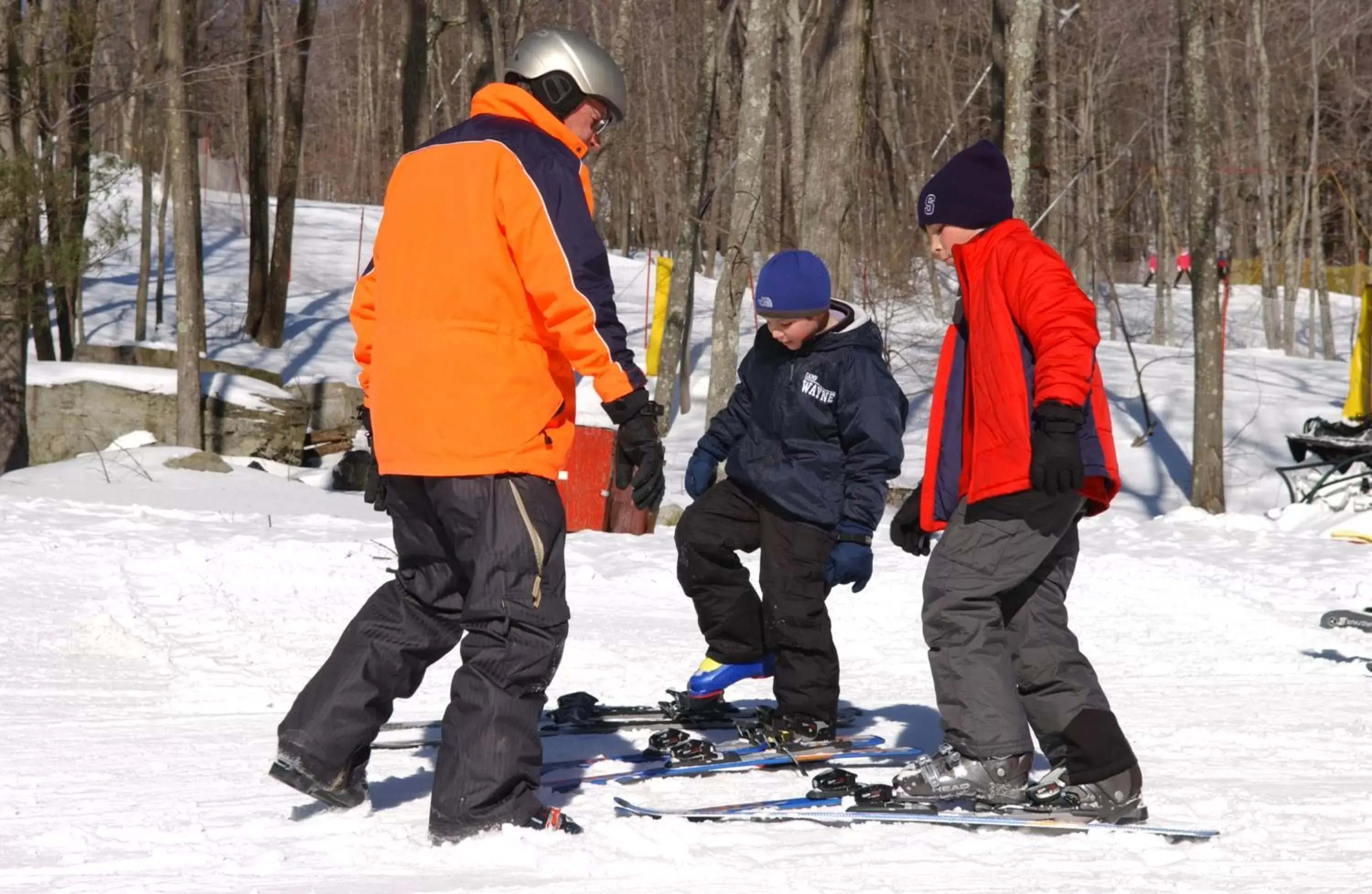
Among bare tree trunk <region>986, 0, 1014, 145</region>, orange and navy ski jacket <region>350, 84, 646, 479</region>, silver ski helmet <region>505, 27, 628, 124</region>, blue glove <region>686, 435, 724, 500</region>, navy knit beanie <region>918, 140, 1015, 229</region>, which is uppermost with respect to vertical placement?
bare tree trunk <region>986, 0, 1014, 145</region>

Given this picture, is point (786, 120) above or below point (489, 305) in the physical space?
above

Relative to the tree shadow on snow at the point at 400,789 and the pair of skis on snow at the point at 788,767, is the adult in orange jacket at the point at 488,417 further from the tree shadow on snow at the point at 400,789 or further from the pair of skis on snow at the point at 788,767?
the pair of skis on snow at the point at 788,767

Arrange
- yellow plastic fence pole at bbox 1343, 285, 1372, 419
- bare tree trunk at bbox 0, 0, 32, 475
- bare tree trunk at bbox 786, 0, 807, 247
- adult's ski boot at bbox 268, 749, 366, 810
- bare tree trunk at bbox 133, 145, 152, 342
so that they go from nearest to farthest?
adult's ski boot at bbox 268, 749, 366, 810
bare tree trunk at bbox 0, 0, 32, 475
yellow plastic fence pole at bbox 1343, 285, 1372, 419
bare tree trunk at bbox 133, 145, 152, 342
bare tree trunk at bbox 786, 0, 807, 247

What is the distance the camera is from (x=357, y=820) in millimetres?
3738

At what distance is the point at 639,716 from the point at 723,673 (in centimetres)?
33

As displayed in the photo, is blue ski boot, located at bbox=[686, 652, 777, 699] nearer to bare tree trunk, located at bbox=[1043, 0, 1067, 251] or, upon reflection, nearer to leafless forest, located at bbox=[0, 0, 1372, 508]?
leafless forest, located at bbox=[0, 0, 1372, 508]

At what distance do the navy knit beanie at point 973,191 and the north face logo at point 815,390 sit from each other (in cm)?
74

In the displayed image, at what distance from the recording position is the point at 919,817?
3859 millimetres

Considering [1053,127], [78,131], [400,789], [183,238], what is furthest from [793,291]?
[1053,127]

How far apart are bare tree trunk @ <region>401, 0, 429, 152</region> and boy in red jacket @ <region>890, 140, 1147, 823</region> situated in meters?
13.3

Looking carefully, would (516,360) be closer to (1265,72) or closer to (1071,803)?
(1071,803)

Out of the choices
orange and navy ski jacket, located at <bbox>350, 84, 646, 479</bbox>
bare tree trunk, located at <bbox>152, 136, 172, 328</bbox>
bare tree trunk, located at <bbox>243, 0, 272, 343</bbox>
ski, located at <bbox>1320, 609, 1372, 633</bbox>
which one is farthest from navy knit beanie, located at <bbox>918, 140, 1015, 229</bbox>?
bare tree trunk, located at <bbox>152, 136, 172, 328</bbox>

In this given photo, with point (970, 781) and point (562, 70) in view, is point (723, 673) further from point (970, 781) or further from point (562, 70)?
point (562, 70)

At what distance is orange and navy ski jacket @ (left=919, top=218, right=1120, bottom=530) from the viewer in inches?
148
